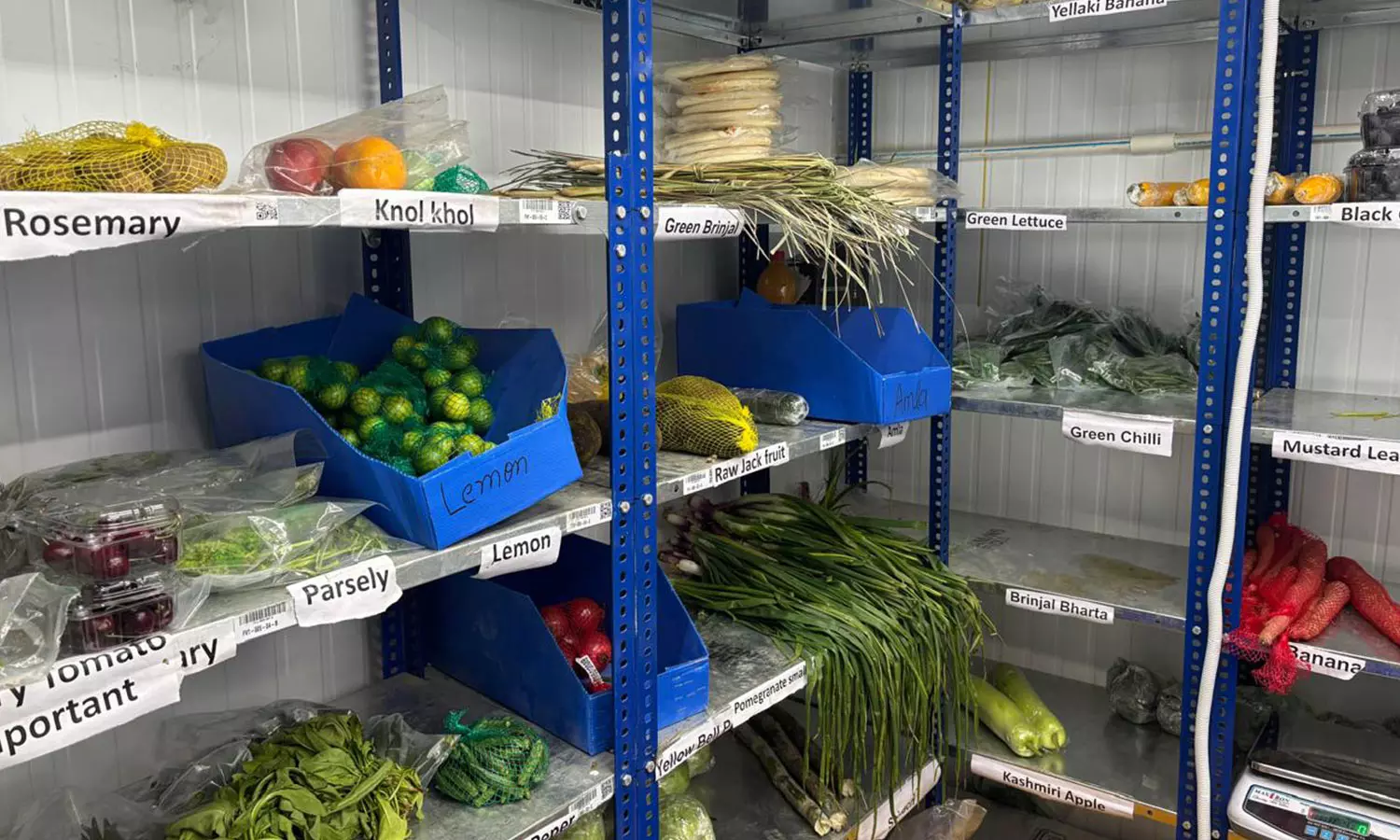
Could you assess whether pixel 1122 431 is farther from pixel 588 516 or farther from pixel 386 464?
pixel 386 464

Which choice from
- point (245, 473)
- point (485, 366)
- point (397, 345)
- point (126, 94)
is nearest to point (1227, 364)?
point (485, 366)

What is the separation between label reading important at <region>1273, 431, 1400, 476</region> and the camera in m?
2.24

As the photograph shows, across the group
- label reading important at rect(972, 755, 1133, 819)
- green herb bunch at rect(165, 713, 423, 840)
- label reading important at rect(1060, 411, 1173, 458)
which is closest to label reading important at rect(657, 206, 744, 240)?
green herb bunch at rect(165, 713, 423, 840)

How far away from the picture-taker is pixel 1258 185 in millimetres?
2314

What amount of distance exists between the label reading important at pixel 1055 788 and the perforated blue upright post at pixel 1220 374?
0.15 m

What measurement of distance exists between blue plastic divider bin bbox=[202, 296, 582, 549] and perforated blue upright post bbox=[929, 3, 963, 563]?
1.30 metres

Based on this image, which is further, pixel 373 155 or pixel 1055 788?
pixel 1055 788

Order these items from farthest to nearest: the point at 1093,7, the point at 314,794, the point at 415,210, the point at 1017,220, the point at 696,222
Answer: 1. the point at 1017,220
2. the point at 1093,7
3. the point at 696,222
4. the point at 314,794
5. the point at 415,210

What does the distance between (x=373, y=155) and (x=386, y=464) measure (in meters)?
0.44

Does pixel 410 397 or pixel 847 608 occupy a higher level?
pixel 410 397

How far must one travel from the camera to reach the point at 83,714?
3.87 ft

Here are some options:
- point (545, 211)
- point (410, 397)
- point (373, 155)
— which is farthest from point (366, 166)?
point (410, 397)

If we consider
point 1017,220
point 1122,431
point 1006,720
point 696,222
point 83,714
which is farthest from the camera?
point 1006,720

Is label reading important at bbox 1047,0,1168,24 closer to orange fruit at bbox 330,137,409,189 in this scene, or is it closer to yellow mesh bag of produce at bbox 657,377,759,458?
yellow mesh bag of produce at bbox 657,377,759,458
